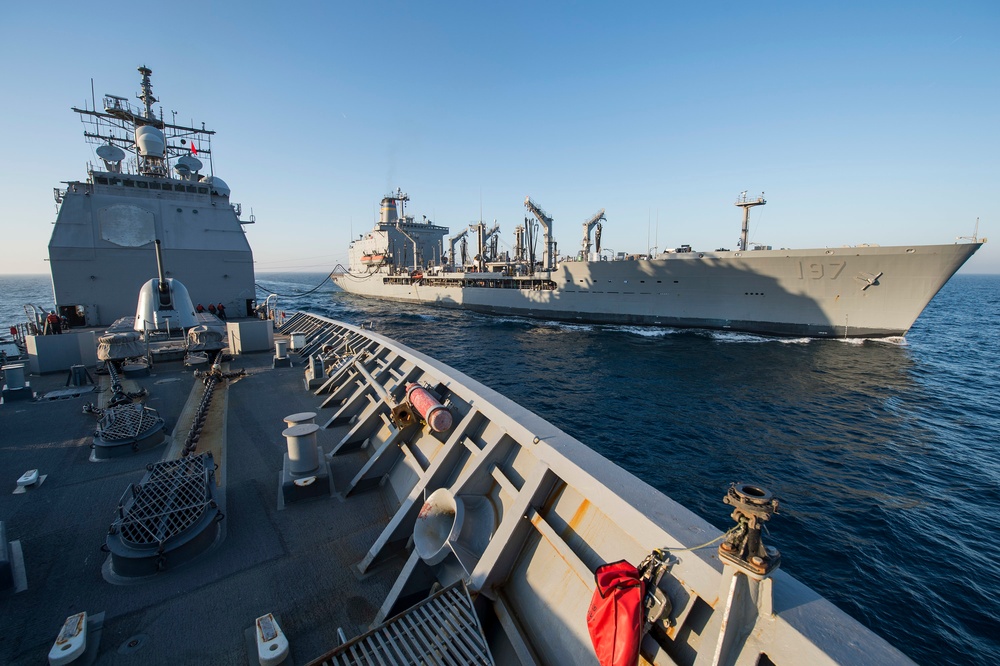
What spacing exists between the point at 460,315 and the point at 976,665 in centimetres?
4180

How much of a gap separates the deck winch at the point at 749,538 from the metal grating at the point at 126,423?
27.7 feet

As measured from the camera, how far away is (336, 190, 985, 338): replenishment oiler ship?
26.0 metres

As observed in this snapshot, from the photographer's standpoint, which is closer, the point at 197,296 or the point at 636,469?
the point at 636,469

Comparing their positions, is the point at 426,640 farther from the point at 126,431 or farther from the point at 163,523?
the point at 126,431

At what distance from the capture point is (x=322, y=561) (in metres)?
4.37

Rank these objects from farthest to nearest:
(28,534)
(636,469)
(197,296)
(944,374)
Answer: (944,374) < (197,296) < (636,469) < (28,534)

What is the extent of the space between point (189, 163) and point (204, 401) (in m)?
16.3

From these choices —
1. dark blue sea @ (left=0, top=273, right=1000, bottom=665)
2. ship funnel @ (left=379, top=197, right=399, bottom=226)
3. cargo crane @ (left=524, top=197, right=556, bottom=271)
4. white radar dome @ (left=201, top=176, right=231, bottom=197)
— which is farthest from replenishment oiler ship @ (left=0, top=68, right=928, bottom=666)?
ship funnel @ (left=379, top=197, right=399, bottom=226)

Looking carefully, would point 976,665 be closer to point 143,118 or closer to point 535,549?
point 535,549

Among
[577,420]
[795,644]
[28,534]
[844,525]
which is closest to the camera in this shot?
[795,644]

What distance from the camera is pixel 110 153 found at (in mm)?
16422

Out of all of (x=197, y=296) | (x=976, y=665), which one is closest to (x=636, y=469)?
(x=976, y=665)

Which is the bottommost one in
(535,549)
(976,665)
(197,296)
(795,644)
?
(976,665)

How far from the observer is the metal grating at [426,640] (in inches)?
110
